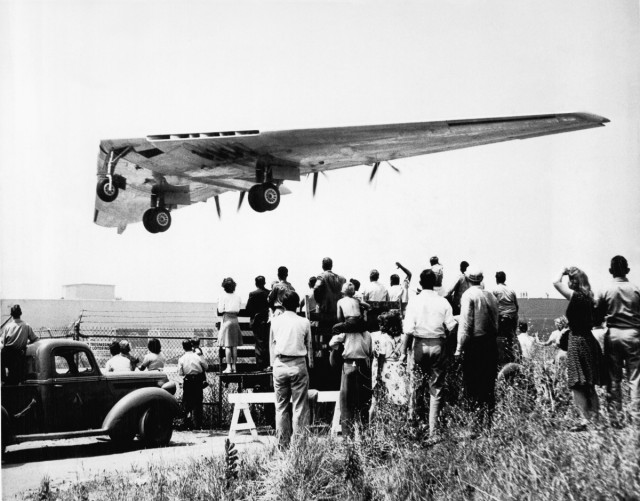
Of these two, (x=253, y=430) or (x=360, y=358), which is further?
(x=253, y=430)

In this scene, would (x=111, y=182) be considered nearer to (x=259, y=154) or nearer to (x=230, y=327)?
(x=259, y=154)

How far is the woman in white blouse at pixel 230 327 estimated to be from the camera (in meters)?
11.0

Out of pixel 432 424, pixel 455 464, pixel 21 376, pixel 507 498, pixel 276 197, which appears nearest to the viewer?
pixel 507 498

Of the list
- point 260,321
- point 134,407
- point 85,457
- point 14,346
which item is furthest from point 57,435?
point 260,321

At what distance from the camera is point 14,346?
30.8ft

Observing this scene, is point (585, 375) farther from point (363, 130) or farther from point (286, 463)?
point (363, 130)

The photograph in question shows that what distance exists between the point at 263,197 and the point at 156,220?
3.34 m

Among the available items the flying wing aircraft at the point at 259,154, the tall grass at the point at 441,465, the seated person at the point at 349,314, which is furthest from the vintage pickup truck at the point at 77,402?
the flying wing aircraft at the point at 259,154

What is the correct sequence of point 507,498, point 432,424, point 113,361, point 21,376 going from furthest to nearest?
point 113,361
point 21,376
point 432,424
point 507,498

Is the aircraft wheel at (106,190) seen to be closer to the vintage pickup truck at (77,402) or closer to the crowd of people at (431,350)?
the vintage pickup truck at (77,402)

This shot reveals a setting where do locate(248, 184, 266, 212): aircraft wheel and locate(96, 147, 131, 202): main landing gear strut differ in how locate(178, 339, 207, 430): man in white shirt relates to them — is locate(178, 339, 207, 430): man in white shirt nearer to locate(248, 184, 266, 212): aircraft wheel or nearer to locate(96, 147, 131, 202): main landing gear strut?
locate(96, 147, 131, 202): main landing gear strut

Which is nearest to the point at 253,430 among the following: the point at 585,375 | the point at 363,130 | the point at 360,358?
the point at 360,358

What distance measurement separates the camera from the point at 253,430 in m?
9.39

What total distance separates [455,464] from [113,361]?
7.31 m
